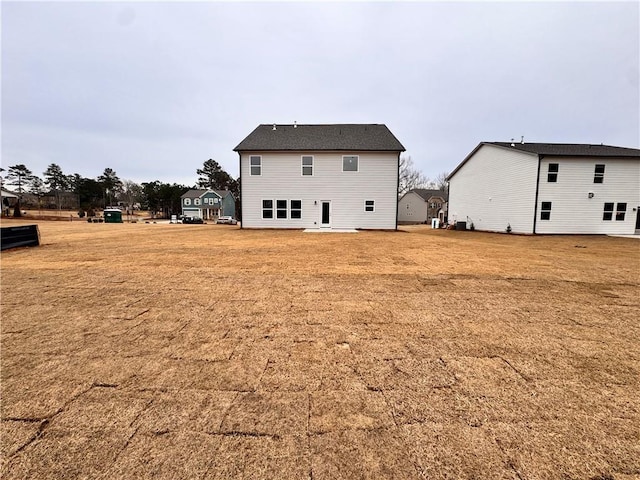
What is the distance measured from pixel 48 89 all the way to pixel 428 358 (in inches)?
894

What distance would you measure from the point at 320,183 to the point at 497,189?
13.7m

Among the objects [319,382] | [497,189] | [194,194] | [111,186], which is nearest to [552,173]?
[497,189]

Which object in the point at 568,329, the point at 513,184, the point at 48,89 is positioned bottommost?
the point at 568,329

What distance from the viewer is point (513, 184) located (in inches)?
775

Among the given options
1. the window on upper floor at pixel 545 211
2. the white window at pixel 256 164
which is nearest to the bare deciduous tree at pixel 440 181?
the window on upper floor at pixel 545 211

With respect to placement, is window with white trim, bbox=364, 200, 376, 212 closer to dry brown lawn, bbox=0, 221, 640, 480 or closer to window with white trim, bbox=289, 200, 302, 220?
window with white trim, bbox=289, 200, 302, 220

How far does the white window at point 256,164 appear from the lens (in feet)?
63.3

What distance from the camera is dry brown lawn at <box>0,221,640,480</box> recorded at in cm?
150

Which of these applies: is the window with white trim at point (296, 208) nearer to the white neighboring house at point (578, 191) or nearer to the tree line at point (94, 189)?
the white neighboring house at point (578, 191)

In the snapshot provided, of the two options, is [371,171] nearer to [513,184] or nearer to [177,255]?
[513,184]

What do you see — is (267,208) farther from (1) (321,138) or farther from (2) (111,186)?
(2) (111,186)

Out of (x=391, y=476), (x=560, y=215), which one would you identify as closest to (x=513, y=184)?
(x=560, y=215)

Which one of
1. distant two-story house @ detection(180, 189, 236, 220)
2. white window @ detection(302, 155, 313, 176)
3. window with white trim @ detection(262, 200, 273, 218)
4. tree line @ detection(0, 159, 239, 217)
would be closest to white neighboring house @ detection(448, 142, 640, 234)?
white window @ detection(302, 155, 313, 176)

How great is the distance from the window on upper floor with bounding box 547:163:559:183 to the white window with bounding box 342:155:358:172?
12.7 m
